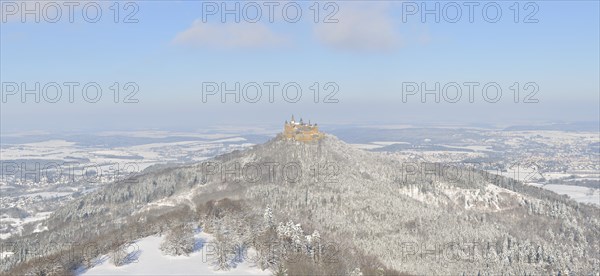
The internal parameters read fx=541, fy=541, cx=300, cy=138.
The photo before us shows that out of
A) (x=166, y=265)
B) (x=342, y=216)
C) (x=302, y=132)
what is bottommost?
(x=342, y=216)

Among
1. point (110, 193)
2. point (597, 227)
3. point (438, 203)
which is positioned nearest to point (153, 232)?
point (438, 203)

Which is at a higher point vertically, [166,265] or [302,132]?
[302,132]

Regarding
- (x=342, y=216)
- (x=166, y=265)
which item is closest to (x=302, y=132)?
(x=342, y=216)

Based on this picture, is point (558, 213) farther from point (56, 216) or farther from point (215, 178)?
point (56, 216)

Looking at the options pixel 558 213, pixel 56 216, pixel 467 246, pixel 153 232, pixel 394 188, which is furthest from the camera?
pixel 56 216

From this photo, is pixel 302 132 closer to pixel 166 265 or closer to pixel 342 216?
pixel 342 216
